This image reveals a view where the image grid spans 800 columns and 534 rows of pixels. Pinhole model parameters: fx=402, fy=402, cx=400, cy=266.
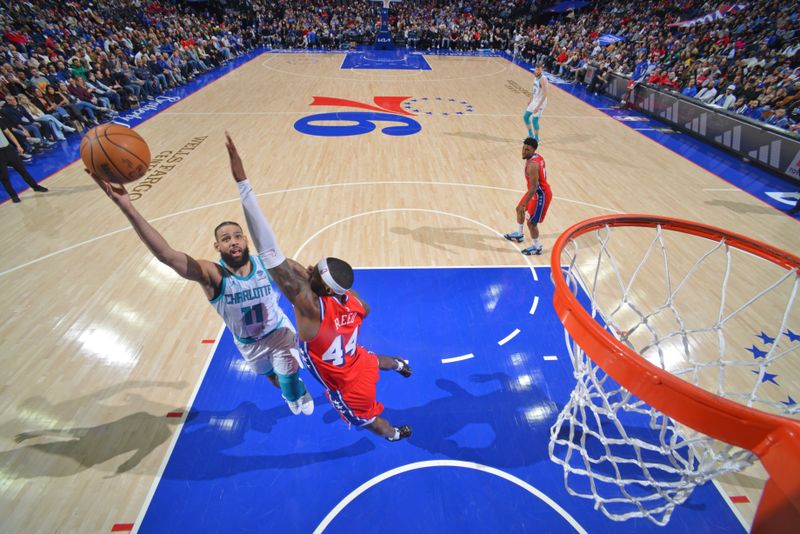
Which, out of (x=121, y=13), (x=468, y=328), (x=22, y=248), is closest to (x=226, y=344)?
(x=468, y=328)

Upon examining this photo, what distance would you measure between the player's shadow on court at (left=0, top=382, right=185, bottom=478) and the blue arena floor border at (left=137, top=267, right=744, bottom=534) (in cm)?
30

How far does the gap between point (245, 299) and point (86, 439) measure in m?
2.08

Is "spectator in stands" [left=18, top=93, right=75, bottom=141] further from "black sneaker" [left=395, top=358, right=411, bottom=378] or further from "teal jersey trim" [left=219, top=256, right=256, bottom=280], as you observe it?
"black sneaker" [left=395, top=358, right=411, bottom=378]

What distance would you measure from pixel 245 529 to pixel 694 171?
1045 cm

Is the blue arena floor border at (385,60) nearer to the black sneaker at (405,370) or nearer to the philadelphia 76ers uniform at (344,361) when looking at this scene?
the black sneaker at (405,370)

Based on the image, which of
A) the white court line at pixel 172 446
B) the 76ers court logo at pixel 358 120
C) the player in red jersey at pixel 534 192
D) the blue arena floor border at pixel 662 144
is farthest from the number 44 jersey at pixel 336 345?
the 76ers court logo at pixel 358 120

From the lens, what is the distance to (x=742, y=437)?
169cm

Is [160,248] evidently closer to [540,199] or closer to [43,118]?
[540,199]

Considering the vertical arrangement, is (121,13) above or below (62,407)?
above

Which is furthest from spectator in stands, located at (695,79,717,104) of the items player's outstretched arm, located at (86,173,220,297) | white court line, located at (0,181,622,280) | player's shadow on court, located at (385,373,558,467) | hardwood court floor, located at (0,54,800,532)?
player's outstretched arm, located at (86,173,220,297)

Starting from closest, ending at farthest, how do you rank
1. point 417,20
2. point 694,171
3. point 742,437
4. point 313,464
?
point 742,437
point 313,464
point 694,171
point 417,20

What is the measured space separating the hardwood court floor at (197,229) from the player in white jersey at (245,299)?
1.20m

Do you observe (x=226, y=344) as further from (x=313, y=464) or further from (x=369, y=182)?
(x=369, y=182)

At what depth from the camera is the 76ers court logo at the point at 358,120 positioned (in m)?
10.7
